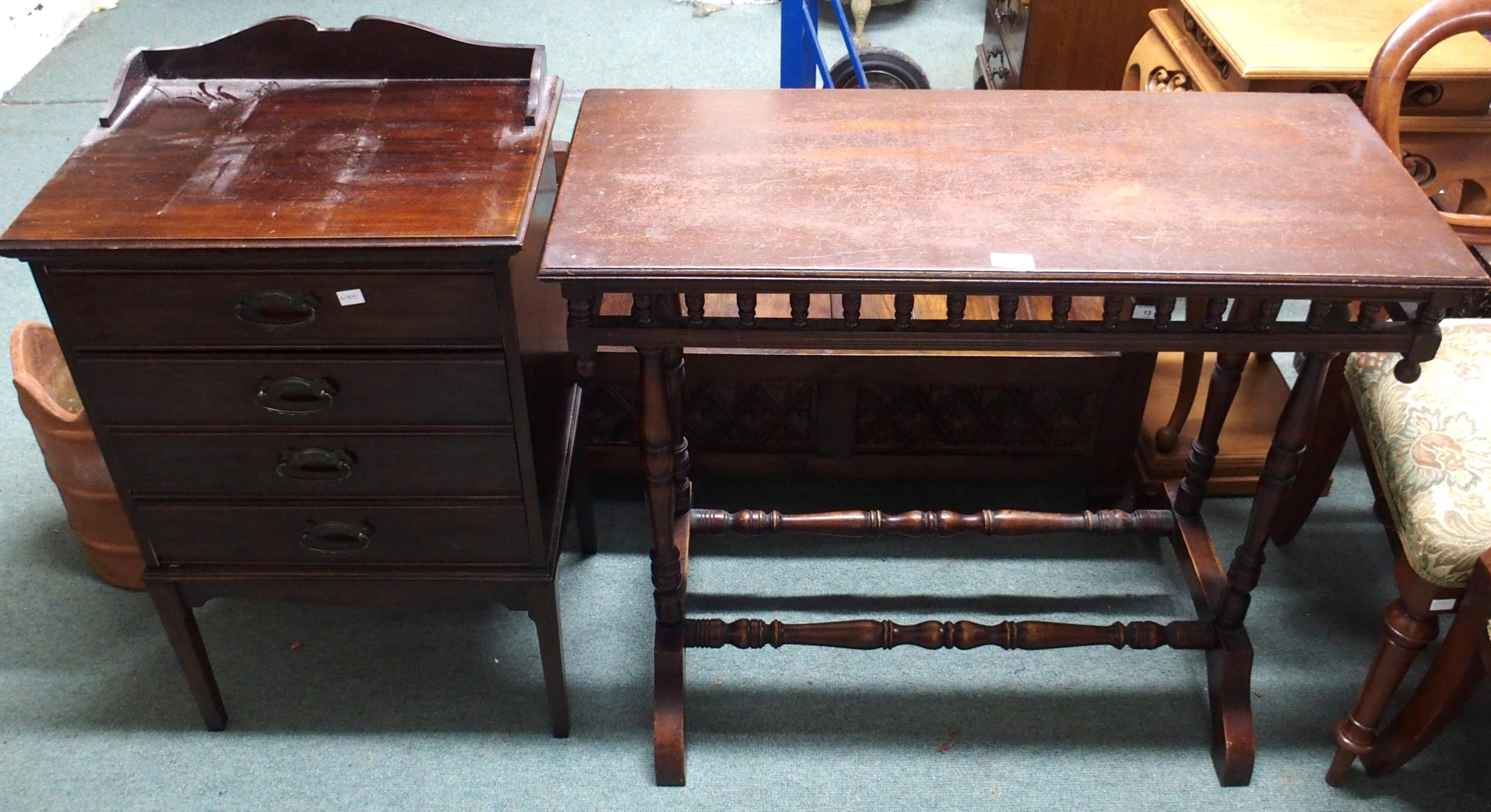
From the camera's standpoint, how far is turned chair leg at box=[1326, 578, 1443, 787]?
1576 millimetres

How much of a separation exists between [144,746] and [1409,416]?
6.19ft

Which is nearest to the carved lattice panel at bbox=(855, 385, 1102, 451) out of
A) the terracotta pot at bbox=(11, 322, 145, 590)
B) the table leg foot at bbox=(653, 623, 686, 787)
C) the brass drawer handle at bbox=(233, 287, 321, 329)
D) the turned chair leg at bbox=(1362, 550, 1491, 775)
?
the table leg foot at bbox=(653, 623, 686, 787)

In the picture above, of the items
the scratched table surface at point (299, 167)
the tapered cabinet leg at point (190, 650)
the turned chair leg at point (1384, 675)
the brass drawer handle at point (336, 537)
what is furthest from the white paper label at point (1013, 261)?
the tapered cabinet leg at point (190, 650)

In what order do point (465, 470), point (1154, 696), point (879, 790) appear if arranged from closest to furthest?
point (465, 470)
point (879, 790)
point (1154, 696)

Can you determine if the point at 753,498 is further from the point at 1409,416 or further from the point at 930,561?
the point at 1409,416

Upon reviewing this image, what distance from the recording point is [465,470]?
1526 mm

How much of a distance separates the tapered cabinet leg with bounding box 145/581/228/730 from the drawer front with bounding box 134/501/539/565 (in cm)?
7

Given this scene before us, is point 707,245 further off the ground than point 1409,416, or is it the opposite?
point 707,245

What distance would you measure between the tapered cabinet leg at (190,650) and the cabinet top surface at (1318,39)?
1.85m

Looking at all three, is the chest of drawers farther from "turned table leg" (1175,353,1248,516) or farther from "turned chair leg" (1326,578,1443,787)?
"turned chair leg" (1326,578,1443,787)

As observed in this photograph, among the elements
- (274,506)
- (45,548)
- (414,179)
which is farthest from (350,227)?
(45,548)

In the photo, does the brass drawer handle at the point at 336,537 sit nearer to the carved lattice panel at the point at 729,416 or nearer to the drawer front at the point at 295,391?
the drawer front at the point at 295,391

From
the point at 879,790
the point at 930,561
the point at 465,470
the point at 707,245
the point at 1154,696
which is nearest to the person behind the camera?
the point at 707,245

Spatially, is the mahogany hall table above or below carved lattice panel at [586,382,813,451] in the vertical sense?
above
